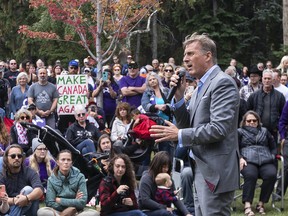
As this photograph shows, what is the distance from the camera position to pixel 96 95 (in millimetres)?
14234

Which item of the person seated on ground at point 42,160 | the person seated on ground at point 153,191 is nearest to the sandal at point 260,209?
the person seated on ground at point 153,191

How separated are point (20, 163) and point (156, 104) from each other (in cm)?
336

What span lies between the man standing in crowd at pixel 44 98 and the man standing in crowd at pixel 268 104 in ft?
12.2

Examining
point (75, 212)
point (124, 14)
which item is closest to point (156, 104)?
point (75, 212)

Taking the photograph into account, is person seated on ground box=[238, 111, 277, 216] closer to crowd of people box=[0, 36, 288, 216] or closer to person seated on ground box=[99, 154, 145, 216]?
crowd of people box=[0, 36, 288, 216]

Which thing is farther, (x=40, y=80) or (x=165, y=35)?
(x=165, y=35)

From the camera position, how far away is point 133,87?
13.6 meters

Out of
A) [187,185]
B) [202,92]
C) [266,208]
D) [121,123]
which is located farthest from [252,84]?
[202,92]

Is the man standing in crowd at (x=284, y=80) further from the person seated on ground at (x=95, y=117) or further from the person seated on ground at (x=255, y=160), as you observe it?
the person seated on ground at (x=255, y=160)

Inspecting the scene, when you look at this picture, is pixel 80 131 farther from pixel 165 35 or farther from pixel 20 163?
pixel 165 35

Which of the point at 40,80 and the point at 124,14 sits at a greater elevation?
the point at 124,14

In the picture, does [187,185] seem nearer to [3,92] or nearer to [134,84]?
[134,84]

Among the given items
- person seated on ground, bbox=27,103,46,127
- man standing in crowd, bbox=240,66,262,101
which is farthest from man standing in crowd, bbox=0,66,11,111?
man standing in crowd, bbox=240,66,262,101

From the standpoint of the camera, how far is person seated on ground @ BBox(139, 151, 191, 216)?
8.98 m
